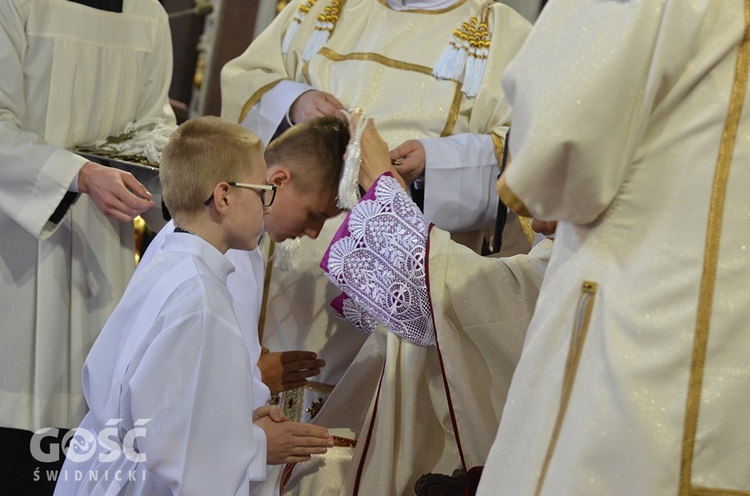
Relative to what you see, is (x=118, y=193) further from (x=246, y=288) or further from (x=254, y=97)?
(x=254, y=97)

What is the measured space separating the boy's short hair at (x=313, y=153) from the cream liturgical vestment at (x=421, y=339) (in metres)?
0.44

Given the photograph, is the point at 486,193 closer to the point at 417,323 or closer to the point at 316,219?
the point at 316,219

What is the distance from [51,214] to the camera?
329 centimetres

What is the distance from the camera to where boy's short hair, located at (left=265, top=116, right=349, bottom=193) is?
3.07 metres

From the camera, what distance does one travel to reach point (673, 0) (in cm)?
173

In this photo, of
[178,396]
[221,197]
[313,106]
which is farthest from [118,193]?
[178,396]

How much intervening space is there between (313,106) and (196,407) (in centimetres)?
159

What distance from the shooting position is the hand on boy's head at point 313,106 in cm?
362

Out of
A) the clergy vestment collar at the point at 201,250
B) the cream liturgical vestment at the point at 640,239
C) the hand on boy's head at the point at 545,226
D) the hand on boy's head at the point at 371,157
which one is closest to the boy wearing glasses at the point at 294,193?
the hand on boy's head at the point at 371,157

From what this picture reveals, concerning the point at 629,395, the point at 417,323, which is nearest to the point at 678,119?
the point at 629,395

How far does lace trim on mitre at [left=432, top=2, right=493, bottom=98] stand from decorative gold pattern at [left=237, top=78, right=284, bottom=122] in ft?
2.03

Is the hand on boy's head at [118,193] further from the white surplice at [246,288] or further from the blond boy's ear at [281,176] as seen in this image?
the blond boy's ear at [281,176]

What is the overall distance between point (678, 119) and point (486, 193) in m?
1.92

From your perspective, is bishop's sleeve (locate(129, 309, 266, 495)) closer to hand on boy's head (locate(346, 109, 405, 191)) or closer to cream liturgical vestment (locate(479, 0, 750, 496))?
hand on boy's head (locate(346, 109, 405, 191))
